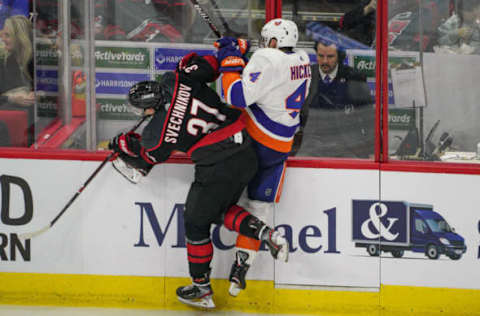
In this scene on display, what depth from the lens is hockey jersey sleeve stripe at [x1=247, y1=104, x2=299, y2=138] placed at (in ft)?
11.0

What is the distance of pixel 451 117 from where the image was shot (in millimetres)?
3523

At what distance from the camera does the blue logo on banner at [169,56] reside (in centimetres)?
361

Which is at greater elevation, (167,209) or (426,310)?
(167,209)

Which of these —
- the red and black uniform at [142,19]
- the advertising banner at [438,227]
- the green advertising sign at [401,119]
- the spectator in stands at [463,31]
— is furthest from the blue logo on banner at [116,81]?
the spectator in stands at [463,31]

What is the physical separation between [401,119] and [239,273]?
1.17 m

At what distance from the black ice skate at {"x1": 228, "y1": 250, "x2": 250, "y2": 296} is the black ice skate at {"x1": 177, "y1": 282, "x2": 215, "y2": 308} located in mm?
128

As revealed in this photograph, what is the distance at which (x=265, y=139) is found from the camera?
3391 mm

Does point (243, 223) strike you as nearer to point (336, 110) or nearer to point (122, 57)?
point (336, 110)

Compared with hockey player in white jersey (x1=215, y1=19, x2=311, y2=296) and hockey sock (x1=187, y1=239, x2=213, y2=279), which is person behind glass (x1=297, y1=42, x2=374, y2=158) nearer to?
hockey player in white jersey (x1=215, y1=19, x2=311, y2=296)

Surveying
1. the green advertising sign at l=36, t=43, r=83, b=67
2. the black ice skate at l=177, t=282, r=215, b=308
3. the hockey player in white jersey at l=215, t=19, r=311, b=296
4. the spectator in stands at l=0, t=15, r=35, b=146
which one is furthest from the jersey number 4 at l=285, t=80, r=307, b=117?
the spectator in stands at l=0, t=15, r=35, b=146

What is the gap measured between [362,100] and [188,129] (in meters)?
0.96

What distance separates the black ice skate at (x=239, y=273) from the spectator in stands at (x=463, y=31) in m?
1.51

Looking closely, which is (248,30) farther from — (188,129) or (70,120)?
(70,120)

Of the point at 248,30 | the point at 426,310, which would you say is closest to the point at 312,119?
the point at 248,30
